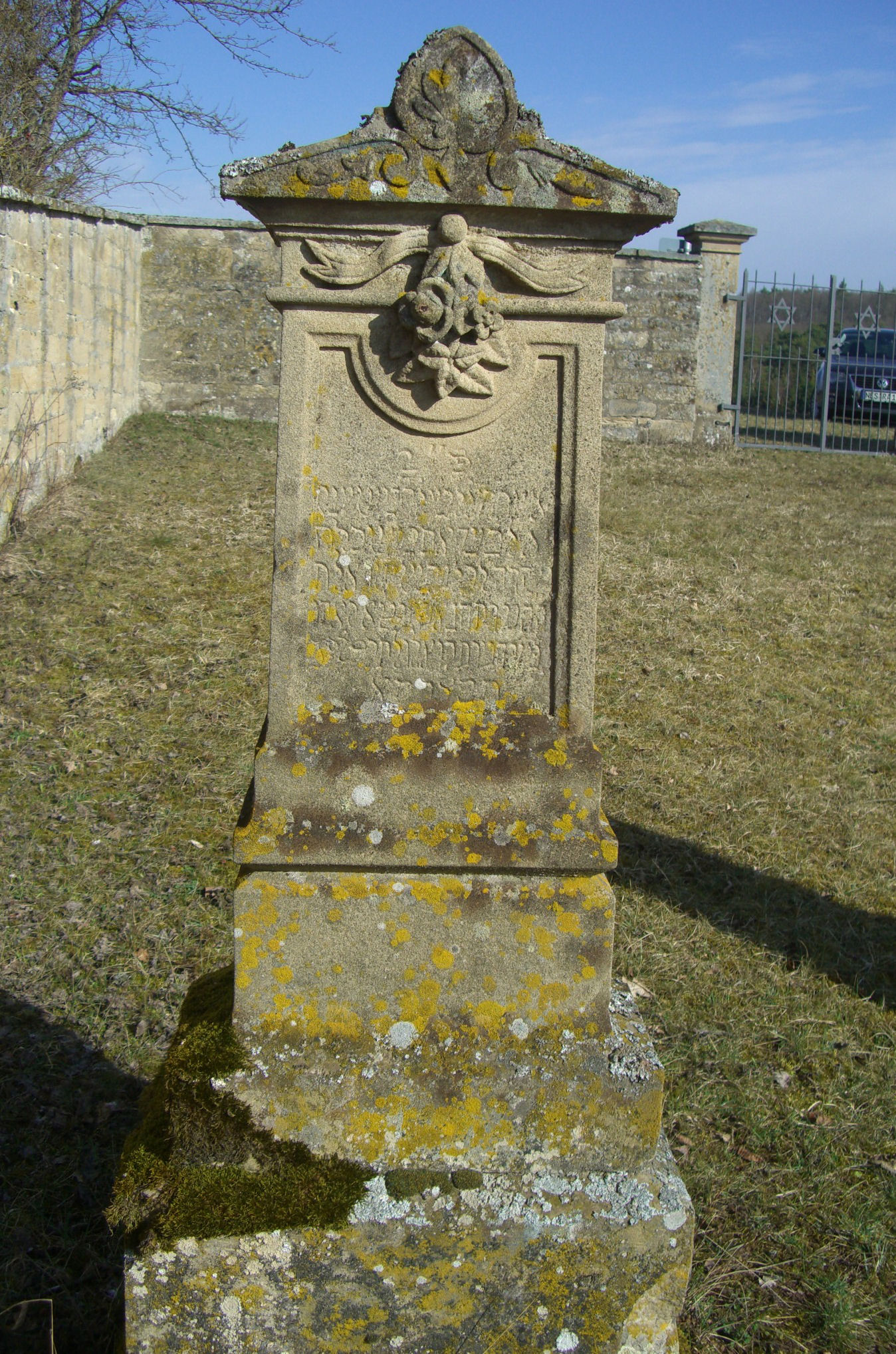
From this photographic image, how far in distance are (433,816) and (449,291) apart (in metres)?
1.11

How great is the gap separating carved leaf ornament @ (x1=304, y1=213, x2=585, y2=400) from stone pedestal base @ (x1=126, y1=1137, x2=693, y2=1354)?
5.63 ft

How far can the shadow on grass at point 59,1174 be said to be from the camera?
8.58 feet

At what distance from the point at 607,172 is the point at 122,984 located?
3080 millimetres

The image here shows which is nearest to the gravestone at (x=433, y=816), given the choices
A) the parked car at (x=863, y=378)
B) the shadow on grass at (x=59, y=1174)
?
the shadow on grass at (x=59, y=1174)

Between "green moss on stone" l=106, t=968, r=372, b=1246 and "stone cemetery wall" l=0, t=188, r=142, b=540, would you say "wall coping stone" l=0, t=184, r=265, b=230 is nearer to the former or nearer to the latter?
"stone cemetery wall" l=0, t=188, r=142, b=540

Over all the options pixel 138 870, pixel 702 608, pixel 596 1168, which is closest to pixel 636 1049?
pixel 596 1168

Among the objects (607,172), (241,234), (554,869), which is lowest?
(554,869)

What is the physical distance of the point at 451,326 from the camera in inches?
86.0

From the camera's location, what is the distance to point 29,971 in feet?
12.6

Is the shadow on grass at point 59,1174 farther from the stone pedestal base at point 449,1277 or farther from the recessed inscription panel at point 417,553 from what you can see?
the recessed inscription panel at point 417,553

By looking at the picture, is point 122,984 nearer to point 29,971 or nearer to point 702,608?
point 29,971

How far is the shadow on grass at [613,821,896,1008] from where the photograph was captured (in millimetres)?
4258

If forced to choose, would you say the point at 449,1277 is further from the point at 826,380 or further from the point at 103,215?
the point at 826,380

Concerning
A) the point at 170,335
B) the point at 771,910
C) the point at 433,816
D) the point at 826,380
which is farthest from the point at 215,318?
the point at 433,816
